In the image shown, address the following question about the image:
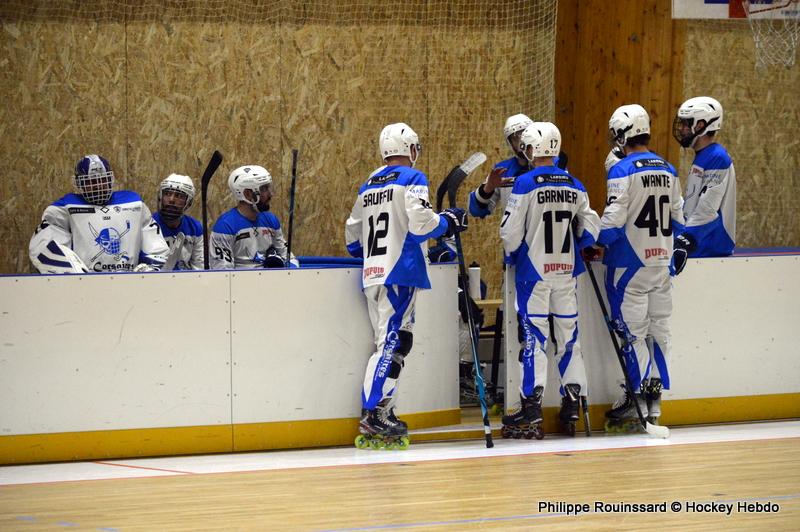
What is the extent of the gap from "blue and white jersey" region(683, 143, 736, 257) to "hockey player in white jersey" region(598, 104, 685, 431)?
670mm

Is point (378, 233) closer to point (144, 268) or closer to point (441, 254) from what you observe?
point (441, 254)

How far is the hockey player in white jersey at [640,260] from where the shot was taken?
6.45 meters

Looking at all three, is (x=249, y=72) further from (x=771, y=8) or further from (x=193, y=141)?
(x=771, y=8)

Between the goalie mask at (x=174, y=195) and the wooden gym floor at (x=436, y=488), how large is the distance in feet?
6.70

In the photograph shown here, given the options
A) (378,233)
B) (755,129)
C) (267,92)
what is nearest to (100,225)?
(378,233)

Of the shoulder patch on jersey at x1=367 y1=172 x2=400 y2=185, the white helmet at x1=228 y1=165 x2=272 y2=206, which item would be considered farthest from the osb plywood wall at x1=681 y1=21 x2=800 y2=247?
the shoulder patch on jersey at x1=367 y1=172 x2=400 y2=185

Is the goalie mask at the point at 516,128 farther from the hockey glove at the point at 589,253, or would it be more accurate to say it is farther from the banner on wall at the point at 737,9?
the banner on wall at the point at 737,9

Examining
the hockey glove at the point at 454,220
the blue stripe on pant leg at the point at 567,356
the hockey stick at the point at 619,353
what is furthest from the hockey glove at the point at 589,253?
the hockey glove at the point at 454,220

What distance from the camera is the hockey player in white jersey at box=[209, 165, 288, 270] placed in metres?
7.16

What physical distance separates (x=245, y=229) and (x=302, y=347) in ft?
4.52

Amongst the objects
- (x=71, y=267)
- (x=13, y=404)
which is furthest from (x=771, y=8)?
(x=13, y=404)

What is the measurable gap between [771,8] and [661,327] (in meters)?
4.14

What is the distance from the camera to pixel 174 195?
730 centimetres

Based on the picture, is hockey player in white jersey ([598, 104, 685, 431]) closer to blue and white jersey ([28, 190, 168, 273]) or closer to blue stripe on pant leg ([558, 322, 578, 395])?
blue stripe on pant leg ([558, 322, 578, 395])
